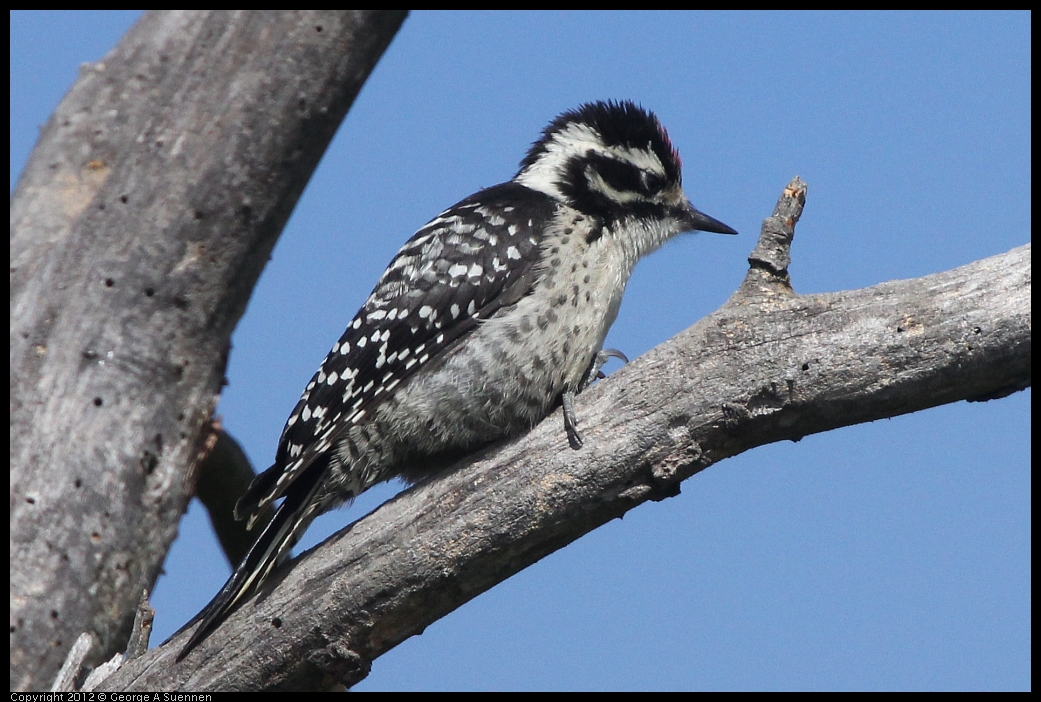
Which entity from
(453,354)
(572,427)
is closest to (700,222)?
(453,354)

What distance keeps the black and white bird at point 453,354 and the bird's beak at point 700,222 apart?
17.6 inches

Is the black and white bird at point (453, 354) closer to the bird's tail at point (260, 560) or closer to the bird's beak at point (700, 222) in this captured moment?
the bird's tail at point (260, 560)

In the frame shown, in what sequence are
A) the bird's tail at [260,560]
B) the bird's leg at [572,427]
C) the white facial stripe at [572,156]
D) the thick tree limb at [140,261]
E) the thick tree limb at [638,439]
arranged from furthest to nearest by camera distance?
1. the white facial stripe at [572,156]
2. the thick tree limb at [140,261]
3. the bird's tail at [260,560]
4. the bird's leg at [572,427]
5. the thick tree limb at [638,439]

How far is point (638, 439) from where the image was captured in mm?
3268

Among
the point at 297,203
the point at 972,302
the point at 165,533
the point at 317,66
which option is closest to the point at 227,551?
the point at 165,533

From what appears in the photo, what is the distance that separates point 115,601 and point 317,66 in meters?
2.17

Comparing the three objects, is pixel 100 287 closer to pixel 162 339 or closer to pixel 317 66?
pixel 162 339

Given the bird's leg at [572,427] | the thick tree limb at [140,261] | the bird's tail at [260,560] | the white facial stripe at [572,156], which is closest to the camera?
the bird's leg at [572,427]

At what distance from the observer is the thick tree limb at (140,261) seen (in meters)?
3.76

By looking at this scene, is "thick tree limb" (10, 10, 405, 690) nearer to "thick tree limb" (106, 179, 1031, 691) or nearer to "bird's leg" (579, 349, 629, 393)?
"thick tree limb" (106, 179, 1031, 691)

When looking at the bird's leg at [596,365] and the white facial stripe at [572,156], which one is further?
the white facial stripe at [572,156]

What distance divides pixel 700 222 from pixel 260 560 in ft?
8.60

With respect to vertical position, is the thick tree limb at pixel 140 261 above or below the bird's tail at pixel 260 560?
above

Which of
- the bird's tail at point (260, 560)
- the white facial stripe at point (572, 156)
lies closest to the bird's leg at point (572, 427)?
the bird's tail at point (260, 560)
